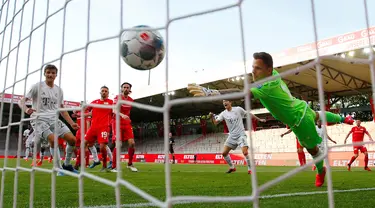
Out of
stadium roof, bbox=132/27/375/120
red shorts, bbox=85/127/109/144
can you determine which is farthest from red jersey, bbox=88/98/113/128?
stadium roof, bbox=132/27/375/120

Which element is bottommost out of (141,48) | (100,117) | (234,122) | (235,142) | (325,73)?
(235,142)

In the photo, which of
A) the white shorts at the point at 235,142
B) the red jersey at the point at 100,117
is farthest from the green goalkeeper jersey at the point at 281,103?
the red jersey at the point at 100,117

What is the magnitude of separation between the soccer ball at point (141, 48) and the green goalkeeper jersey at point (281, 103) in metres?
0.99

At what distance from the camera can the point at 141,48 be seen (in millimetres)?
2980

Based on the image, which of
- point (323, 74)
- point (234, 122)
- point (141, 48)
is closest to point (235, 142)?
point (234, 122)

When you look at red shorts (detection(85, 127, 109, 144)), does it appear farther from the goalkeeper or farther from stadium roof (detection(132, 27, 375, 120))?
stadium roof (detection(132, 27, 375, 120))

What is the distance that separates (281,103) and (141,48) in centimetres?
144

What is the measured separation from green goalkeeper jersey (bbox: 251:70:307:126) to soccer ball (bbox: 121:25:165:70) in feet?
3.25

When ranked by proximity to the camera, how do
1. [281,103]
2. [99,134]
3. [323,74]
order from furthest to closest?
[323,74] → [99,134] → [281,103]

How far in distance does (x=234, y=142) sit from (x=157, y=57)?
4234mm

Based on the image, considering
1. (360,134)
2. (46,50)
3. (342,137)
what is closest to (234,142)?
(360,134)

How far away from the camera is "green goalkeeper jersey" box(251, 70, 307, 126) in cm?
328

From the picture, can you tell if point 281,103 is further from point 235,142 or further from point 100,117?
point 100,117

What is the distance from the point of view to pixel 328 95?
18.8 m
